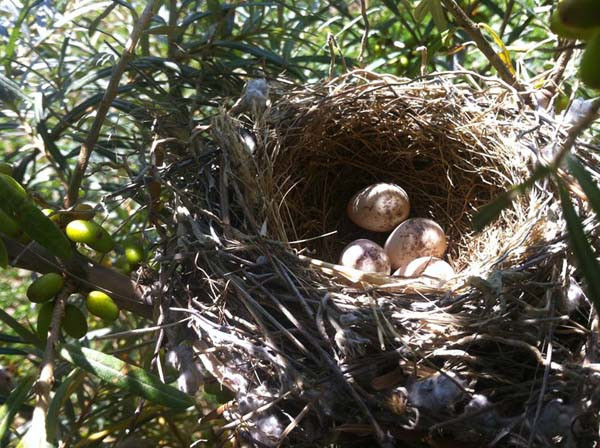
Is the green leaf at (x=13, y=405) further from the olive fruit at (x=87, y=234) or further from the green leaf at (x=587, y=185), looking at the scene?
the green leaf at (x=587, y=185)

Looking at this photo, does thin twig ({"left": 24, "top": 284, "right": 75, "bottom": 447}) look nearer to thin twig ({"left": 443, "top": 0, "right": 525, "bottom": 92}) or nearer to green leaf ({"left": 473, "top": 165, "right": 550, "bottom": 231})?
green leaf ({"left": 473, "top": 165, "right": 550, "bottom": 231})

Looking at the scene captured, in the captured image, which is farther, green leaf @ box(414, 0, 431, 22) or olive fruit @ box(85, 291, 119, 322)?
green leaf @ box(414, 0, 431, 22)

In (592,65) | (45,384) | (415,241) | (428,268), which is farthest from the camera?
(415,241)

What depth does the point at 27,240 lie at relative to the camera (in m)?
1.11

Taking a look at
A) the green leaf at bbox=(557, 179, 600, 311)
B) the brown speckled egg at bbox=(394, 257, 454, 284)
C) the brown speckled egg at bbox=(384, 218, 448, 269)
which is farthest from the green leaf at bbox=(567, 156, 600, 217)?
the brown speckled egg at bbox=(384, 218, 448, 269)

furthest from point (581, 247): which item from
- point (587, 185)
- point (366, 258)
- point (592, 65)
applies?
point (366, 258)

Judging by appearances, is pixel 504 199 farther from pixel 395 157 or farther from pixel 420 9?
pixel 395 157

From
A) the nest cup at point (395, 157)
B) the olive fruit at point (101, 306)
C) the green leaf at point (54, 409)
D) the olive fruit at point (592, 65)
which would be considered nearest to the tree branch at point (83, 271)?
the olive fruit at point (101, 306)

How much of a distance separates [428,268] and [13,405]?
893mm

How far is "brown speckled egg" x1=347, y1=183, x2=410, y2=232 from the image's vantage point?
1790 mm

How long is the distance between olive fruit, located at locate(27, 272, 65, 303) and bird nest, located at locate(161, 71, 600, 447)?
186 millimetres

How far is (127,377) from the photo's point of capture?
3.23ft

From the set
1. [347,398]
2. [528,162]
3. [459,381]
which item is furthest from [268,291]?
[528,162]

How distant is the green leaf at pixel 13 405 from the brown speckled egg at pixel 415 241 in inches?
37.0
